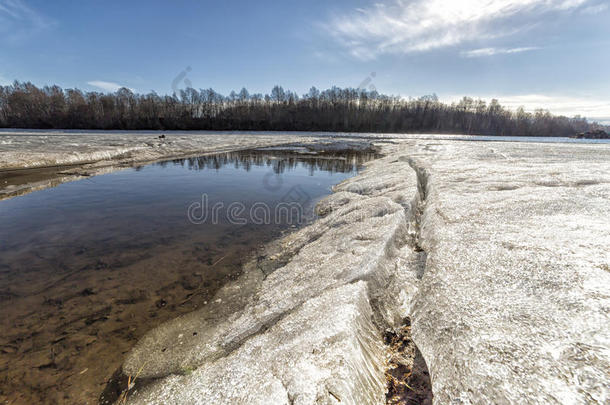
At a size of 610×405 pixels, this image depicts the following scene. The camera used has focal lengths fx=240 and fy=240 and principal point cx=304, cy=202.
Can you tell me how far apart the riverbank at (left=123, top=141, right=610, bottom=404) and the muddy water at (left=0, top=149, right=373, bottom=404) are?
67 centimetres

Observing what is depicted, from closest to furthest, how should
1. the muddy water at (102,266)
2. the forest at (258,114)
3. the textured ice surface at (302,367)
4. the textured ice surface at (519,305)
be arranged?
the textured ice surface at (519,305), the textured ice surface at (302,367), the muddy water at (102,266), the forest at (258,114)

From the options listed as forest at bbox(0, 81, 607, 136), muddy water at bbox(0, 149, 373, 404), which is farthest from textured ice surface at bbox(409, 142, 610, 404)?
forest at bbox(0, 81, 607, 136)

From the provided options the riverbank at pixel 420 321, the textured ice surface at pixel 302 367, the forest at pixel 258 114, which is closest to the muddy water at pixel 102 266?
the riverbank at pixel 420 321

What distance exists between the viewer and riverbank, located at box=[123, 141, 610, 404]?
2004 millimetres

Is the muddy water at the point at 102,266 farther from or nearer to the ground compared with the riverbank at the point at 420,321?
nearer to the ground

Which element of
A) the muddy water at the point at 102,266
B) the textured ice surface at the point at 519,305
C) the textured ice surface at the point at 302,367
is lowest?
the muddy water at the point at 102,266

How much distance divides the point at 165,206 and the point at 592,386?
39.3ft

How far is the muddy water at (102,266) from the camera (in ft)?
11.3

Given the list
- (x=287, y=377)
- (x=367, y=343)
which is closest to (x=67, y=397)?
(x=287, y=377)

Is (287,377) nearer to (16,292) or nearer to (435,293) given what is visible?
(435,293)

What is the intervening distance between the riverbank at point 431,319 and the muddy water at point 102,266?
2.18ft

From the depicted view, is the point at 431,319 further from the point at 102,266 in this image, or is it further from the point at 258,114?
the point at 258,114

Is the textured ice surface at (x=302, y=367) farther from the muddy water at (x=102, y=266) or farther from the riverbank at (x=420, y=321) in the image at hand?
the muddy water at (x=102, y=266)

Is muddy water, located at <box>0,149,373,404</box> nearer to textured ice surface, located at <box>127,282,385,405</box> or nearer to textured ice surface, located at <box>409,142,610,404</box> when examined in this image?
textured ice surface, located at <box>127,282,385,405</box>
